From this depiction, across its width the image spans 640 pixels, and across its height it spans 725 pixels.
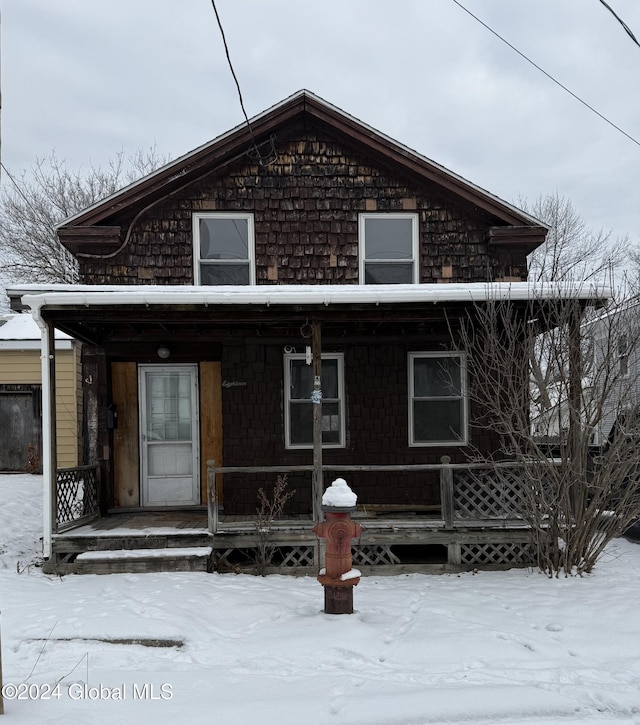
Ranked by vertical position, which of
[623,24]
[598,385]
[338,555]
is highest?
[623,24]

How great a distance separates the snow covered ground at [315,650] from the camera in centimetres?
370

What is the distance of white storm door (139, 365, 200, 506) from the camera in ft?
29.5

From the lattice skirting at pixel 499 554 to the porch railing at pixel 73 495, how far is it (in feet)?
16.4

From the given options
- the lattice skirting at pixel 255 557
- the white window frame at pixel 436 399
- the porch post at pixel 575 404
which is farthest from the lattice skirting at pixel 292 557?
the porch post at pixel 575 404

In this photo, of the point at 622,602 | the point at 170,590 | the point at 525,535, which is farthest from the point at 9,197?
the point at 622,602

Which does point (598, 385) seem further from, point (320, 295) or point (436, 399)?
point (320, 295)

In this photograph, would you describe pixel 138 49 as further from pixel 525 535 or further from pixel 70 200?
pixel 70 200

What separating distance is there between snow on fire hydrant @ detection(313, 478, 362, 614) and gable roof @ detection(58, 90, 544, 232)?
561 cm

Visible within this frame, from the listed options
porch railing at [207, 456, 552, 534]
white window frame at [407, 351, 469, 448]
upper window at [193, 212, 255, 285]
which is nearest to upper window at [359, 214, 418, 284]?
white window frame at [407, 351, 469, 448]

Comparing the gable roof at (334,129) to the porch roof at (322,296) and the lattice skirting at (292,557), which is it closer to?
the porch roof at (322,296)

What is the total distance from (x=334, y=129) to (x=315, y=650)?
7439 millimetres

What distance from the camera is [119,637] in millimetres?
4918

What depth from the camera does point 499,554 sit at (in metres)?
7.34

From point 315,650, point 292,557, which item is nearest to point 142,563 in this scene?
point 292,557
